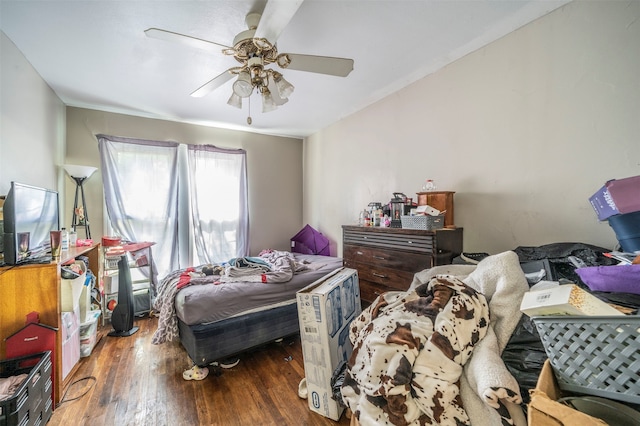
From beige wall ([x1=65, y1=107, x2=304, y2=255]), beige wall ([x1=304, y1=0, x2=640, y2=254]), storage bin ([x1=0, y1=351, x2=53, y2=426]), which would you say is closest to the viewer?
storage bin ([x1=0, y1=351, x2=53, y2=426])

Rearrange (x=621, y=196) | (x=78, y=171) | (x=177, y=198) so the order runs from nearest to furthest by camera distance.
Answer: (x=621, y=196) → (x=78, y=171) → (x=177, y=198)

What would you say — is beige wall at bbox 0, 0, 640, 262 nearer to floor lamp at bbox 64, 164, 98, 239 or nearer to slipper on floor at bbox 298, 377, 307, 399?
floor lamp at bbox 64, 164, 98, 239

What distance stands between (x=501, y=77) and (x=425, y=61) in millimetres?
591

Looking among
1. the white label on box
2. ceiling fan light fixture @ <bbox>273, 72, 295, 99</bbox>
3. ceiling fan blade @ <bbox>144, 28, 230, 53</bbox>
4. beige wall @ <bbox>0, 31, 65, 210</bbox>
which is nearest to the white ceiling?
beige wall @ <bbox>0, 31, 65, 210</bbox>

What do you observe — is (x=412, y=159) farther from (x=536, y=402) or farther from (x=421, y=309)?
(x=536, y=402)

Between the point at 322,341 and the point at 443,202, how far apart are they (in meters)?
1.33

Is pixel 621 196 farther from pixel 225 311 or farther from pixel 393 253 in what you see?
pixel 225 311

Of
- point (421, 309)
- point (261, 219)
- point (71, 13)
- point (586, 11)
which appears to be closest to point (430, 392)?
point (421, 309)

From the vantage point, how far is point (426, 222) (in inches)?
69.9

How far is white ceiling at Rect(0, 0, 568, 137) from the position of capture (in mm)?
1521

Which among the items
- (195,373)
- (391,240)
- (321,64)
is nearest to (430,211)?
(391,240)

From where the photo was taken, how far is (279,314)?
Answer: 223 cm

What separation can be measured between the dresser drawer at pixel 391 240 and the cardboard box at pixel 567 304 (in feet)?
3.58

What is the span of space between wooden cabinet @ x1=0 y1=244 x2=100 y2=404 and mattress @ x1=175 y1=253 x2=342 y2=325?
691mm
